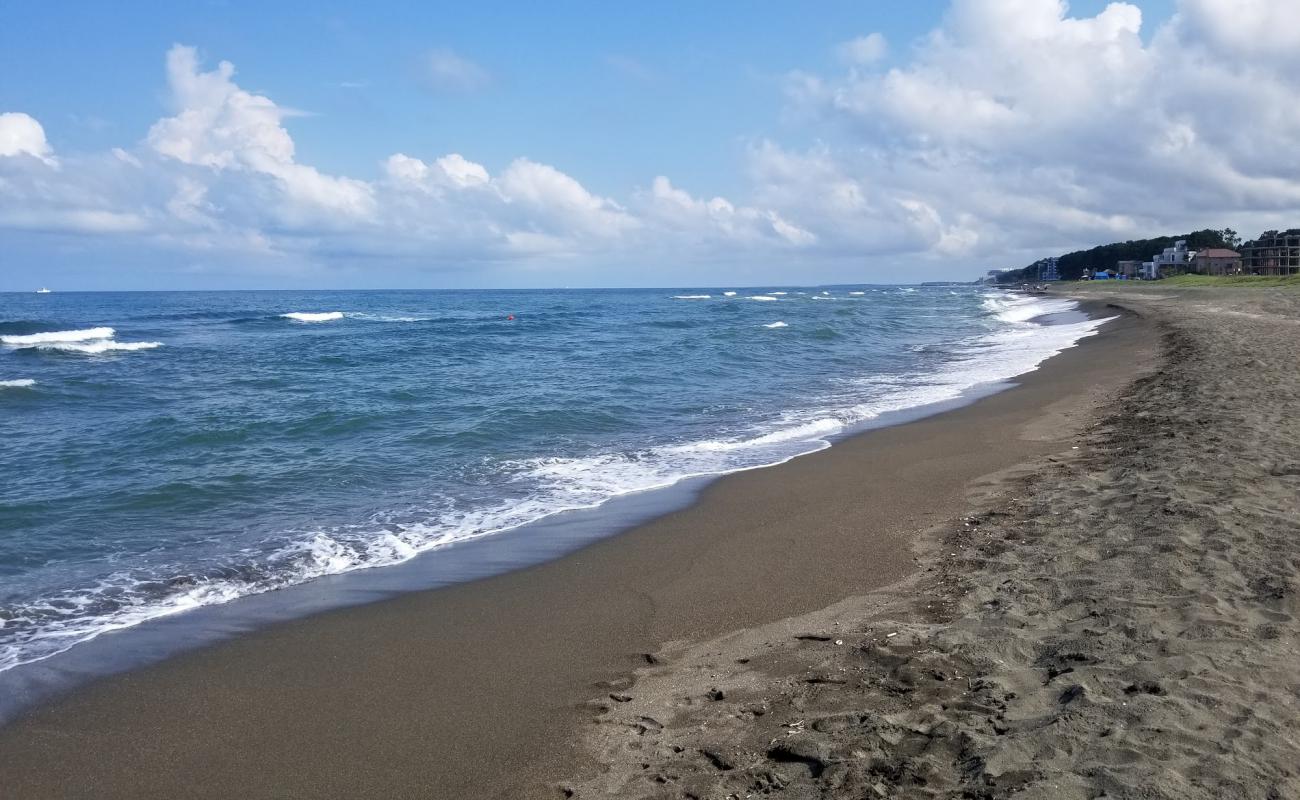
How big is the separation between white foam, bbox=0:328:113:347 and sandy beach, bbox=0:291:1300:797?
37.7 meters

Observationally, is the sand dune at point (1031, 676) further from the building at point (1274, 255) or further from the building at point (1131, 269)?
the building at point (1131, 269)

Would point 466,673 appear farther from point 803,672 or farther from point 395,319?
point 395,319

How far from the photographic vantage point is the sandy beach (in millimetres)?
3707

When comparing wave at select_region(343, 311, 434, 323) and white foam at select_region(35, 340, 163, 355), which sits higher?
wave at select_region(343, 311, 434, 323)

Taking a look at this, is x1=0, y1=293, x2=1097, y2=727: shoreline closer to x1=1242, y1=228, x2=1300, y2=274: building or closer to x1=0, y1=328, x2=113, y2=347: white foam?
x1=0, y1=328, x2=113, y2=347: white foam

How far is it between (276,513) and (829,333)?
32730 millimetres

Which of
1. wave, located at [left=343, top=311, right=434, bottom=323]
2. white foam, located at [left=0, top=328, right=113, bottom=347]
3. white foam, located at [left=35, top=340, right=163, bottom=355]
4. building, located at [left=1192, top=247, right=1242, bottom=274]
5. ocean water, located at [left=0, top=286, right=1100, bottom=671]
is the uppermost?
building, located at [left=1192, top=247, right=1242, bottom=274]

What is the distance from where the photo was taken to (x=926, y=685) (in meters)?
4.39

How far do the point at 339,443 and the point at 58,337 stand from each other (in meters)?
34.5

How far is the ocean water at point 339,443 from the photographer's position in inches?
316

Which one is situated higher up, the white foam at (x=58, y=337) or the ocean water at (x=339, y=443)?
the white foam at (x=58, y=337)

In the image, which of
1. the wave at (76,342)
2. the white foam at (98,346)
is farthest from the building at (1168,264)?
the wave at (76,342)

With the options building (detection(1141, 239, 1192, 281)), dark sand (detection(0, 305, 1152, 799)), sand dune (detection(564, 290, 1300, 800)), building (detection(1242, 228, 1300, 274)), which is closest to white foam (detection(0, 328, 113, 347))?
dark sand (detection(0, 305, 1152, 799))

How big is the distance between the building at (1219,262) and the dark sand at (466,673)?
137 m
